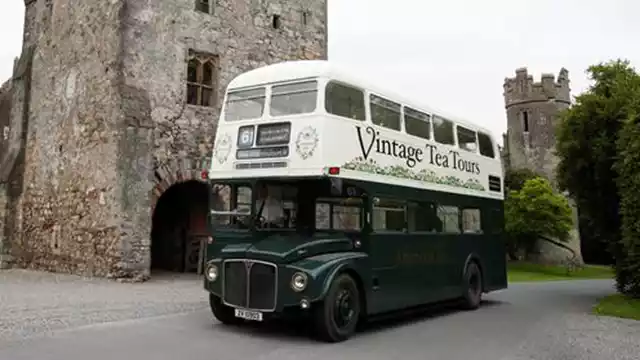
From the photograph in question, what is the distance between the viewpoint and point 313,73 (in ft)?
29.0

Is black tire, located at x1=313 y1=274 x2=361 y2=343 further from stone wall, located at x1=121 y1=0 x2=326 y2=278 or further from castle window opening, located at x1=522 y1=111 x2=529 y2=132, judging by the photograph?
castle window opening, located at x1=522 y1=111 x2=529 y2=132

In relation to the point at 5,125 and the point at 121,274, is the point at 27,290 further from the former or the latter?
the point at 5,125

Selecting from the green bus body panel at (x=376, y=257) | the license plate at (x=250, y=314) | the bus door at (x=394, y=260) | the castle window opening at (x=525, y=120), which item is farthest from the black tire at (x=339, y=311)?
the castle window opening at (x=525, y=120)

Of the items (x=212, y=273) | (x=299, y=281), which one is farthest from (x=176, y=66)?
(x=299, y=281)

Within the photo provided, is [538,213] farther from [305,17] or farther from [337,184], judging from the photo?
Answer: [337,184]

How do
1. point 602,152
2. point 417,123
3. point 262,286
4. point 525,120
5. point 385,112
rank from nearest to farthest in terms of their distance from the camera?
point 262,286 < point 385,112 < point 417,123 < point 602,152 < point 525,120

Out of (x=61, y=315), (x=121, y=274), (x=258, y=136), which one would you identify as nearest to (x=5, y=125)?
(x=121, y=274)

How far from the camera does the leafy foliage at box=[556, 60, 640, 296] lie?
1362 cm

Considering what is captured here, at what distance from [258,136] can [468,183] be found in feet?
17.6

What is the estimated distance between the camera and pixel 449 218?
38.1 feet

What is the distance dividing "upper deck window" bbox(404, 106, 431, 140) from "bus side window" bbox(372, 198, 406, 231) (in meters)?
1.46

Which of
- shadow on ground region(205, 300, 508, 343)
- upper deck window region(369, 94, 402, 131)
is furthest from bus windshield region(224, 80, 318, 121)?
shadow on ground region(205, 300, 508, 343)

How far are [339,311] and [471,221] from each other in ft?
17.5

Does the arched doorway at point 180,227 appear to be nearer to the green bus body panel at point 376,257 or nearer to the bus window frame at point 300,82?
the green bus body panel at point 376,257
